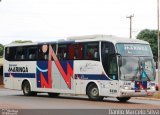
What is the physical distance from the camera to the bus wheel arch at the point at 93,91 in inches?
1043

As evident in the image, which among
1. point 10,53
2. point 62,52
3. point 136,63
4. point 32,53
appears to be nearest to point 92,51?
point 136,63

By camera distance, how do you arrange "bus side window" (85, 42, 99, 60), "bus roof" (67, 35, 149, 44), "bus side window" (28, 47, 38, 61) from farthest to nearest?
"bus side window" (28, 47, 38, 61) → "bus side window" (85, 42, 99, 60) → "bus roof" (67, 35, 149, 44)

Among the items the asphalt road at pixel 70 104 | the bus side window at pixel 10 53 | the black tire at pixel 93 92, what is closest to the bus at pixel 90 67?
the black tire at pixel 93 92

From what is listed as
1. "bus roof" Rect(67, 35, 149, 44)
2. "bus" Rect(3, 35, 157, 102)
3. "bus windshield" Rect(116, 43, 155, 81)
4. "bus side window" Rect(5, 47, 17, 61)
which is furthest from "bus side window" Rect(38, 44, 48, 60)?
"bus windshield" Rect(116, 43, 155, 81)

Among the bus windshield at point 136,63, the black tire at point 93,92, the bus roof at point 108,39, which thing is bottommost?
the black tire at point 93,92

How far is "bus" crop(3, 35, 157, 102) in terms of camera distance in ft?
83.5

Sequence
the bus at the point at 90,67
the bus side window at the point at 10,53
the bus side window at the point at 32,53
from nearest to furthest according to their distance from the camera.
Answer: the bus at the point at 90,67
the bus side window at the point at 32,53
the bus side window at the point at 10,53

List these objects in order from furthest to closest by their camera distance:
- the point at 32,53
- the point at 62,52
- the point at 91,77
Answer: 1. the point at 32,53
2. the point at 62,52
3. the point at 91,77

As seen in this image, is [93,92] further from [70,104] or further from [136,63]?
[70,104]

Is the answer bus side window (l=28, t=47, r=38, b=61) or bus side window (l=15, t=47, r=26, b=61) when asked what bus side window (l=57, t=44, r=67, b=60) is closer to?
bus side window (l=28, t=47, r=38, b=61)

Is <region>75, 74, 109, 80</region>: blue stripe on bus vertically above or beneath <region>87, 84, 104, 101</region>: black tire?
above

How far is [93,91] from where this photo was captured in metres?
26.8

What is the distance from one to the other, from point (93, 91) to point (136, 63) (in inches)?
109

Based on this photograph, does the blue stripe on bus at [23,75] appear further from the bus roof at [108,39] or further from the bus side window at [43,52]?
Result: the bus roof at [108,39]
